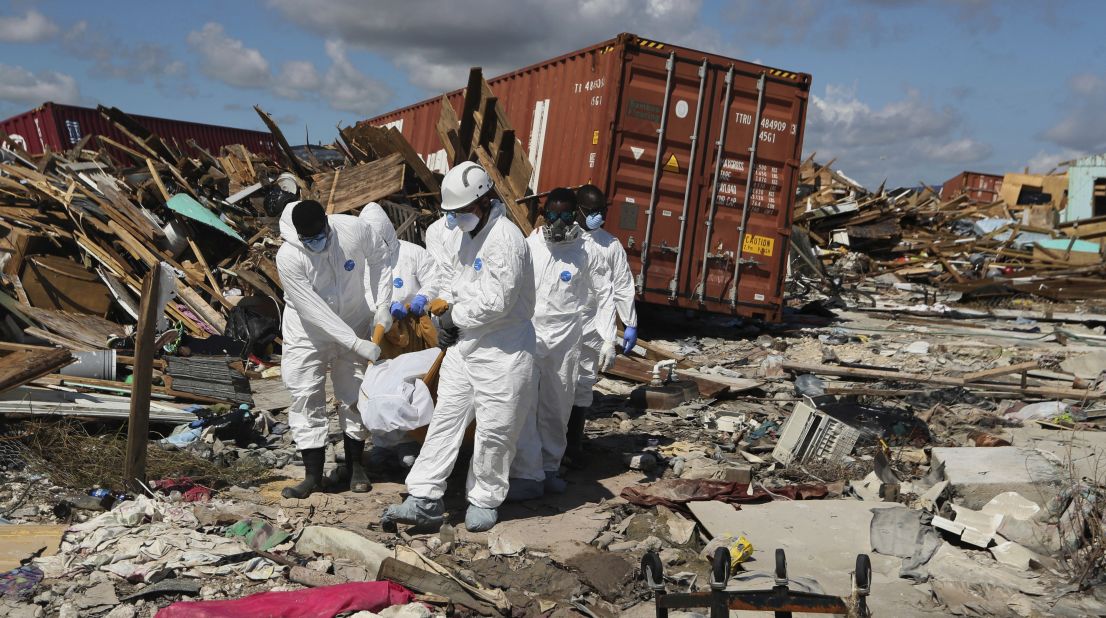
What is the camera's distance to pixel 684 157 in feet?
34.0

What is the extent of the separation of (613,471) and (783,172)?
5.73 m

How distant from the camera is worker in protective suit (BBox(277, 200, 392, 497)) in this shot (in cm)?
511

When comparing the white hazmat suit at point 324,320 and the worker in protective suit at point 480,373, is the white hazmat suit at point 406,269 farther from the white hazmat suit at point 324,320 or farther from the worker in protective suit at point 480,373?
the worker in protective suit at point 480,373

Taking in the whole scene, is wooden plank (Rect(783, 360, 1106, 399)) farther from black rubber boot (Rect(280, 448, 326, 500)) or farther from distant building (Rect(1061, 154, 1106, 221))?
distant building (Rect(1061, 154, 1106, 221))

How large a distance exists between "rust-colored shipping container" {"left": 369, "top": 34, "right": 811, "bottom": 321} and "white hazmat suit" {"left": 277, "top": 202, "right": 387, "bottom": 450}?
4901 mm

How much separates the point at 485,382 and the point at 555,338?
1.13 m

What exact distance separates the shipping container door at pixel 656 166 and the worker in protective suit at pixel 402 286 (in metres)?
4.56

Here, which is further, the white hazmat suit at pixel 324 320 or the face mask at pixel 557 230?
the face mask at pixel 557 230

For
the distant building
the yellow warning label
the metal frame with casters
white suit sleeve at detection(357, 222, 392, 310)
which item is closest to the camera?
the metal frame with casters

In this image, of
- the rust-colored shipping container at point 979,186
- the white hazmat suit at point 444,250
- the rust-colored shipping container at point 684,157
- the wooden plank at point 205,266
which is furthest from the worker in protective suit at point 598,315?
the rust-colored shipping container at point 979,186

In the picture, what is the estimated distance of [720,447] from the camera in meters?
6.69

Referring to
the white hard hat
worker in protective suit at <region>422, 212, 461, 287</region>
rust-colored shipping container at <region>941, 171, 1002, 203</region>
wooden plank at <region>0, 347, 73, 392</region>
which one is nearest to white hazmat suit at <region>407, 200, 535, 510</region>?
the white hard hat

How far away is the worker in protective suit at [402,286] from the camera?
5.72 m

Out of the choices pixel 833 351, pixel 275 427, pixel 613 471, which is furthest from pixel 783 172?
pixel 275 427
